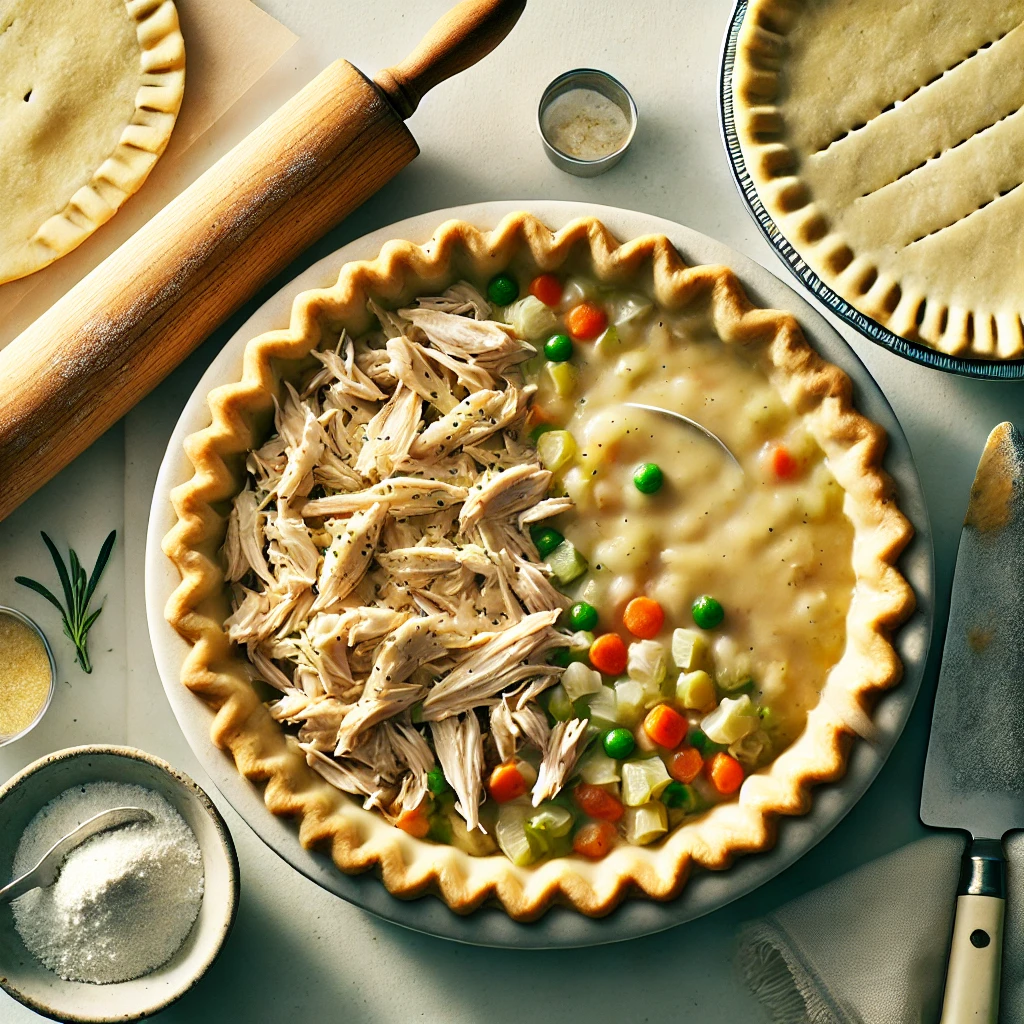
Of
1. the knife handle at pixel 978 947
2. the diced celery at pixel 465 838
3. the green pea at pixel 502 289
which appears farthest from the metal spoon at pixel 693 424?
the knife handle at pixel 978 947

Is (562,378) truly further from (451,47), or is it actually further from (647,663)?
(451,47)

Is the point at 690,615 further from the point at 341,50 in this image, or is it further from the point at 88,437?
the point at 341,50

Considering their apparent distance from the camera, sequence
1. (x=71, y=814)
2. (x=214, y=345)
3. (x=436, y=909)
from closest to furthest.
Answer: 1. (x=436, y=909)
2. (x=71, y=814)
3. (x=214, y=345)

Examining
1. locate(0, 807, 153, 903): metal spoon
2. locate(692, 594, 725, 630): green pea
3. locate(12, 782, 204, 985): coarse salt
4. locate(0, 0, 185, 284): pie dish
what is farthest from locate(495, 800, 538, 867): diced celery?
locate(0, 0, 185, 284): pie dish

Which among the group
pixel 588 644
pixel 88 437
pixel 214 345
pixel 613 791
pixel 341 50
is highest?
pixel 341 50

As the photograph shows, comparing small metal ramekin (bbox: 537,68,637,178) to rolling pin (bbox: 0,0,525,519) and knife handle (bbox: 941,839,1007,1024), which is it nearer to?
rolling pin (bbox: 0,0,525,519)

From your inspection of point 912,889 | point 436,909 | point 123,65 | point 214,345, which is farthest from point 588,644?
point 123,65

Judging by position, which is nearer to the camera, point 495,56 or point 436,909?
point 436,909
